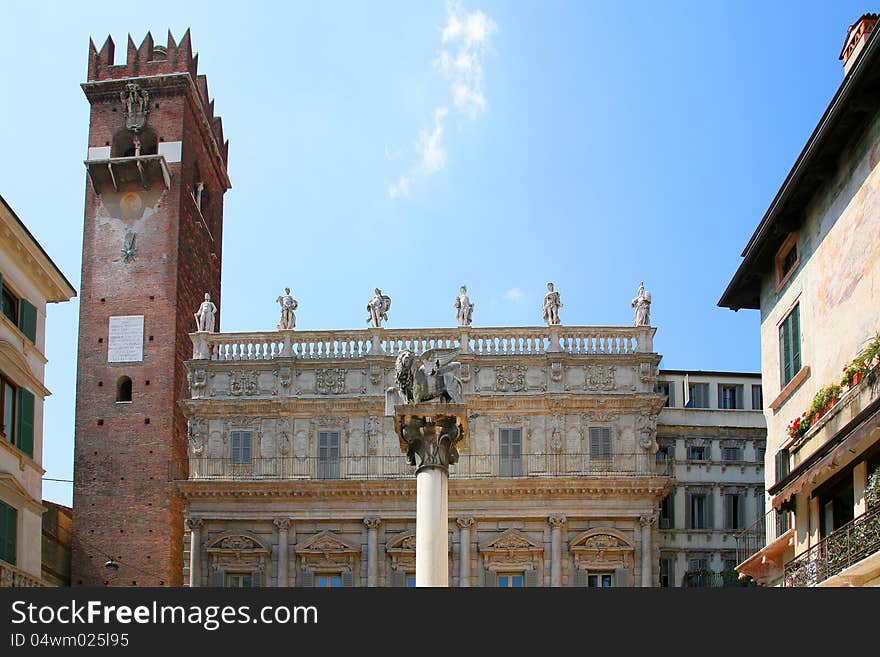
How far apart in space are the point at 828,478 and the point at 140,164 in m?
42.7

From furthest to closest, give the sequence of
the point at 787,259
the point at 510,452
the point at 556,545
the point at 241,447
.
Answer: the point at 241,447, the point at 510,452, the point at 556,545, the point at 787,259

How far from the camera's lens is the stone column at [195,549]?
5794 centimetres

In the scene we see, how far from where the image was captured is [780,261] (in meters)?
38.3

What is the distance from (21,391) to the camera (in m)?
41.1

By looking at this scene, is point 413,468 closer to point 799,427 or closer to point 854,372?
point 799,427

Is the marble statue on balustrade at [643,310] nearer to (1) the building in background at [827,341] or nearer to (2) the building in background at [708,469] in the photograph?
(2) the building in background at [708,469]

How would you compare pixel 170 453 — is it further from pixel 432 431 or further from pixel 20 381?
pixel 432 431

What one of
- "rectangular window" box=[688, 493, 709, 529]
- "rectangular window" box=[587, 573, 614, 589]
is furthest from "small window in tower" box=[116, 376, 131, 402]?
"rectangular window" box=[688, 493, 709, 529]

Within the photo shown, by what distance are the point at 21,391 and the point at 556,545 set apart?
78.0 feet

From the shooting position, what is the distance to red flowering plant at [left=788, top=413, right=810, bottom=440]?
34.1m

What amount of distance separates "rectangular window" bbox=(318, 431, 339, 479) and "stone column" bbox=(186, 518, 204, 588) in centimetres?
509

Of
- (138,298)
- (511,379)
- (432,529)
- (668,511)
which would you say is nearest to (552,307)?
(511,379)

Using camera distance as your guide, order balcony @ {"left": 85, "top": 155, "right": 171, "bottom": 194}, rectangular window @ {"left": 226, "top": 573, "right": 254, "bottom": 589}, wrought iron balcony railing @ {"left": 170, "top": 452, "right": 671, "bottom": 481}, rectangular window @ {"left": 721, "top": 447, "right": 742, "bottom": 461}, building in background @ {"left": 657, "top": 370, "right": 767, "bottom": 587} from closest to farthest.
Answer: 1. rectangular window @ {"left": 226, "top": 573, "right": 254, "bottom": 589}
2. wrought iron balcony railing @ {"left": 170, "top": 452, "right": 671, "bottom": 481}
3. building in background @ {"left": 657, "top": 370, "right": 767, "bottom": 587}
4. rectangular window @ {"left": 721, "top": 447, "right": 742, "bottom": 461}
5. balcony @ {"left": 85, "top": 155, "right": 171, "bottom": 194}

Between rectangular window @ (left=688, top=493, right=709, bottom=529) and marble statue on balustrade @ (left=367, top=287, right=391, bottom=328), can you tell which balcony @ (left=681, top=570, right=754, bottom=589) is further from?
marble statue on balustrade @ (left=367, top=287, right=391, bottom=328)
